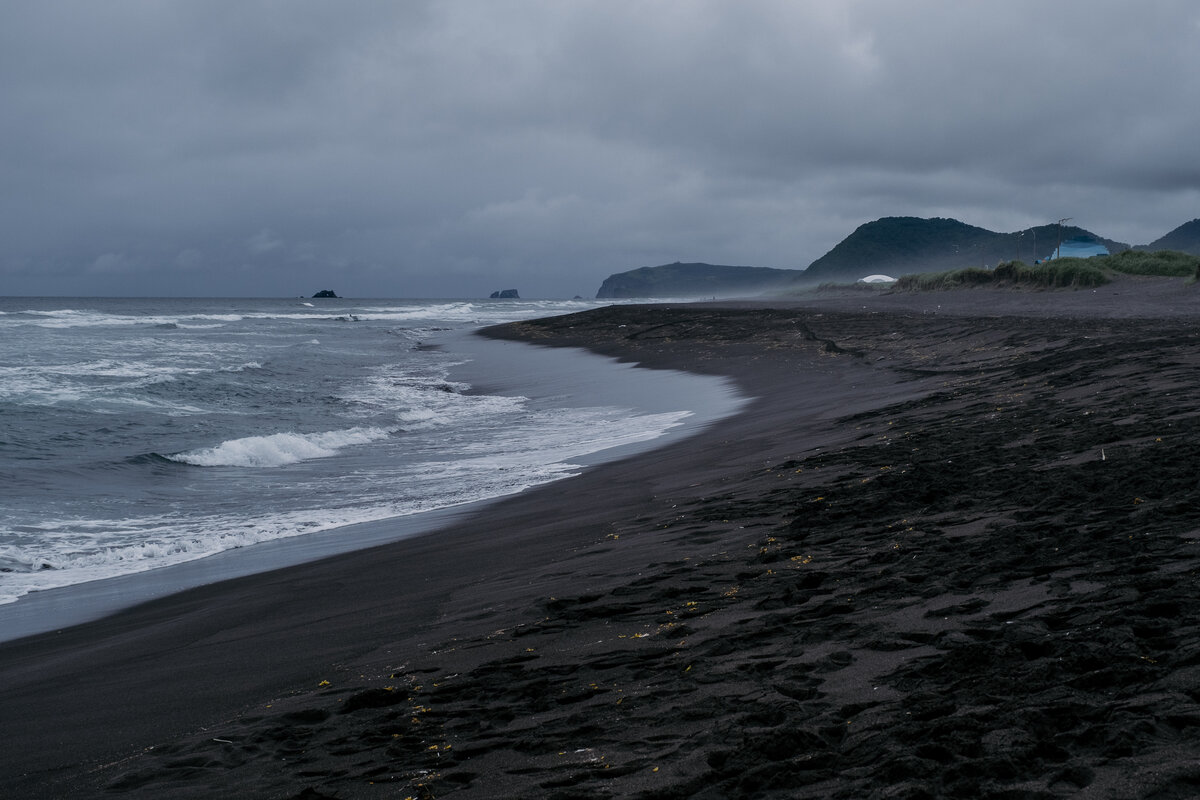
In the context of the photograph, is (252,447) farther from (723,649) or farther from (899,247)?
(899,247)

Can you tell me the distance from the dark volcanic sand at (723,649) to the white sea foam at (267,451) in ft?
21.1

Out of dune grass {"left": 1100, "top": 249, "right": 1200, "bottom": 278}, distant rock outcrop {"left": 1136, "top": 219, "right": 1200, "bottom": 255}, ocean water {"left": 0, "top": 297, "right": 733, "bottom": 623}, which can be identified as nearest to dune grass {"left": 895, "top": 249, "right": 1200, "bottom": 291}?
dune grass {"left": 1100, "top": 249, "right": 1200, "bottom": 278}

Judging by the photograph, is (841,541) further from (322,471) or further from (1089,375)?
(322,471)

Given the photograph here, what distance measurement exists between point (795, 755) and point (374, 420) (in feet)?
51.1

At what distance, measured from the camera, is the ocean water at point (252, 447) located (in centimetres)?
928

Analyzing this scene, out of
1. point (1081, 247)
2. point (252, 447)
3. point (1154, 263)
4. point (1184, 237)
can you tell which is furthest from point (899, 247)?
point (252, 447)

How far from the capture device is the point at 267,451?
14.0 m

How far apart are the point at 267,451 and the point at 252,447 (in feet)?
1.11

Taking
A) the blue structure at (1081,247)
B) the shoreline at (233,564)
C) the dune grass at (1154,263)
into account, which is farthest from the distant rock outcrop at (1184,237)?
the shoreline at (233,564)

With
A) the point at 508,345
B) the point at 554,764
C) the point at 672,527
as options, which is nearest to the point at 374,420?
the point at 672,527

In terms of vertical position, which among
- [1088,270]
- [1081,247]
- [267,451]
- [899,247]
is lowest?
[267,451]

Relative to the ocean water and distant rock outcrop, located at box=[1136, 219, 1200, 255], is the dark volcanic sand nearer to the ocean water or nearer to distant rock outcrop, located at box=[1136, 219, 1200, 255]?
the ocean water

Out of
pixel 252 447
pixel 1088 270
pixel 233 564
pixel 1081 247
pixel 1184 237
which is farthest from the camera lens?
pixel 1184 237

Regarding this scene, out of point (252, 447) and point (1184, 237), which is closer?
point (252, 447)
